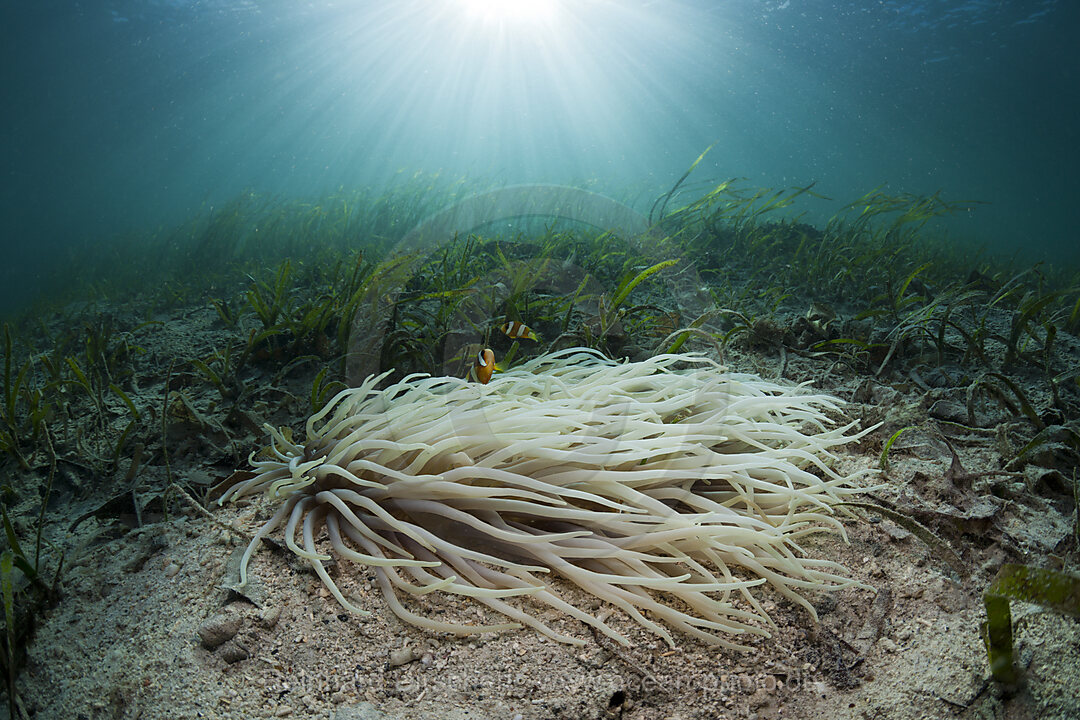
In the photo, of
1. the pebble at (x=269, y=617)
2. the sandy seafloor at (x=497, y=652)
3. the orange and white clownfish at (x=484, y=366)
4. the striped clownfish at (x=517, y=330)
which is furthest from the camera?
the striped clownfish at (x=517, y=330)

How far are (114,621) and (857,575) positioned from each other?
6.98 ft

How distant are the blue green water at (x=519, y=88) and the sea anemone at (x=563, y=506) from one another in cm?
869

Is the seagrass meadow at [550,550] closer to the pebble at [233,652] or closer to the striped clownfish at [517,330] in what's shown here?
the pebble at [233,652]

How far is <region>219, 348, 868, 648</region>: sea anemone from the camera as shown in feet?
4.61

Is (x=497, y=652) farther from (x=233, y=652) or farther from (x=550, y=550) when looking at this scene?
(x=233, y=652)

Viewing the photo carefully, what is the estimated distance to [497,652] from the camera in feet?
4.32

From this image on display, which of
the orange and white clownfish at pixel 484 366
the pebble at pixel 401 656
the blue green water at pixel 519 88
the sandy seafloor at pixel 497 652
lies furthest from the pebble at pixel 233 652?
the blue green water at pixel 519 88

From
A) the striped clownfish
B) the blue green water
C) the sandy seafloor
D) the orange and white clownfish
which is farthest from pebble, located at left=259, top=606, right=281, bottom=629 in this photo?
the blue green water

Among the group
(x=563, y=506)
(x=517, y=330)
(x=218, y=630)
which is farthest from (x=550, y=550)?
(x=517, y=330)

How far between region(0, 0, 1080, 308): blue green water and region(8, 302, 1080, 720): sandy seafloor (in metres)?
9.02

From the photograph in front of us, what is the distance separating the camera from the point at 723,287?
16.0ft

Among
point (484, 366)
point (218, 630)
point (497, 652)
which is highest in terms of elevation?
point (484, 366)

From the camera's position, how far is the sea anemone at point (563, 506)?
141cm

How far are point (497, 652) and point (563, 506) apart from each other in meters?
0.44
